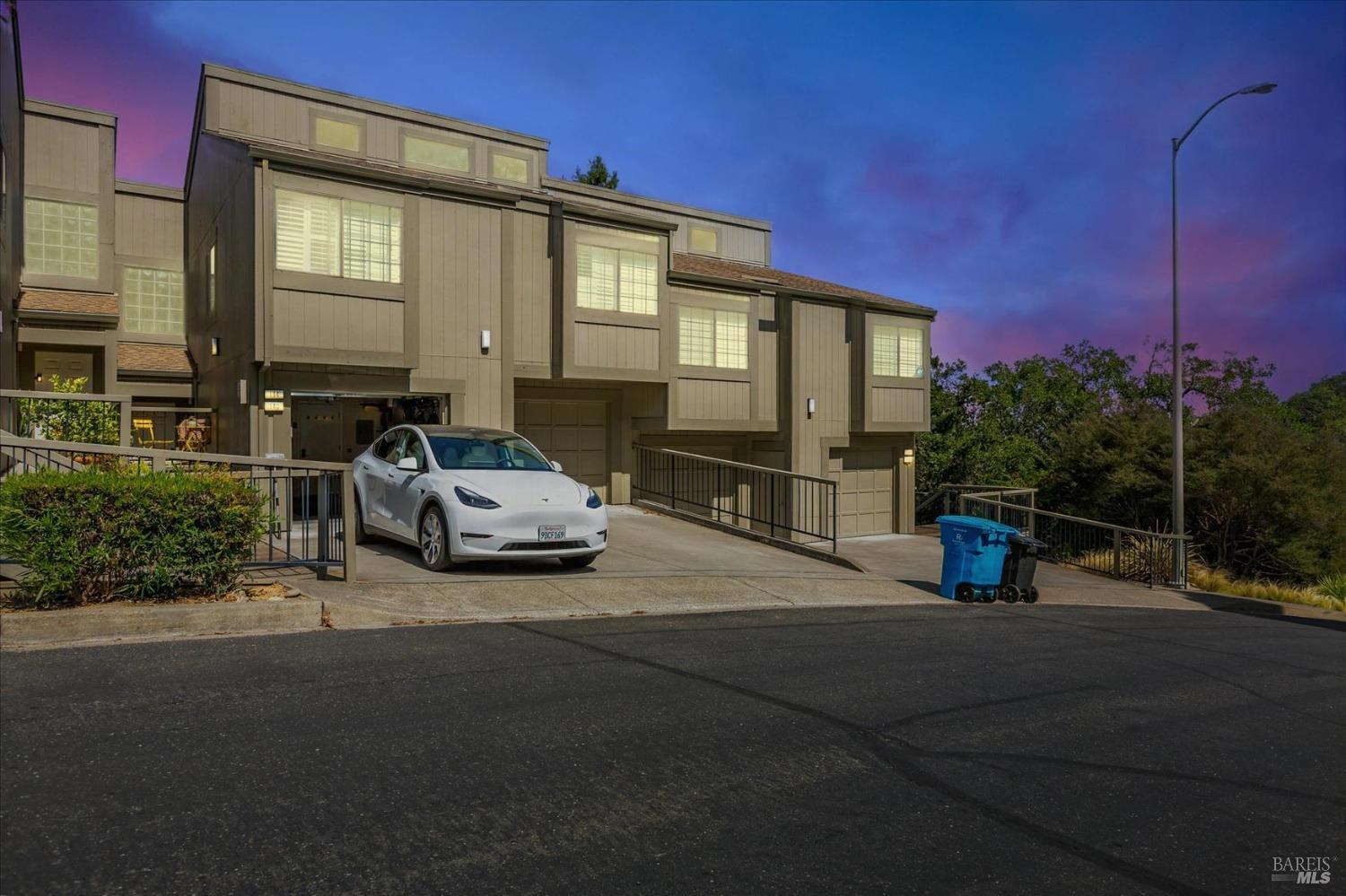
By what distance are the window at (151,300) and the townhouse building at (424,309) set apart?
0.05 meters

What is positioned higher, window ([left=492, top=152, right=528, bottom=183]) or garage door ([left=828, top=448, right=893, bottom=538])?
window ([left=492, top=152, right=528, bottom=183])

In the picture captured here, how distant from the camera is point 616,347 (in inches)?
681

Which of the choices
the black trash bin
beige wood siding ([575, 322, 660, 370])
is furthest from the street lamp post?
beige wood siding ([575, 322, 660, 370])

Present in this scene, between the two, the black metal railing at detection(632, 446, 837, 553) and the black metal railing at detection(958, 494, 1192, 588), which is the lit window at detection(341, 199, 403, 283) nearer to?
the black metal railing at detection(632, 446, 837, 553)

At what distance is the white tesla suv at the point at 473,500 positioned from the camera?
9852 mm

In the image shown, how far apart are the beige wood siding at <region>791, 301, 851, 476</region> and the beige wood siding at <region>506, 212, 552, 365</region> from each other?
261 inches

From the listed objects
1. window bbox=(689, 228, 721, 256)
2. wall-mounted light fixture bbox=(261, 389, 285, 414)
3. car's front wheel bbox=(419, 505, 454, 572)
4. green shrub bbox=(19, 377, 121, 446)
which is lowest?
car's front wheel bbox=(419, 505, 454, 572)

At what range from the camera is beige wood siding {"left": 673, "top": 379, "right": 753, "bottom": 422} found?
62.2ft

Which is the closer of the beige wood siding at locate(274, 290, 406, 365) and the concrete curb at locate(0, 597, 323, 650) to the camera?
the concrete curb at locate(0, 597, 323, 650)

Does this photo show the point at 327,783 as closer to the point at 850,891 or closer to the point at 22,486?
the point at 850,891

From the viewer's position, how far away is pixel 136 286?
20.6 metres

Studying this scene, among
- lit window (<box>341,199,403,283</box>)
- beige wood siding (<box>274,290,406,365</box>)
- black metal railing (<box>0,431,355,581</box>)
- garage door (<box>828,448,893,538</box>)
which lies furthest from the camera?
garage door (<box>828,448,893,538</box>)

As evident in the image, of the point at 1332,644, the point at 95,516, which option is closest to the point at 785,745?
the point at 95,516

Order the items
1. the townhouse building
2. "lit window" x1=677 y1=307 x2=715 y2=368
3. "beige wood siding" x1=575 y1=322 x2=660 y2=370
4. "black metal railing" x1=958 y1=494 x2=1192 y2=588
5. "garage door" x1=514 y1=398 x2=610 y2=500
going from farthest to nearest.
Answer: "lit window" x1=677 y1=307 x2=715 y2=368 → "garage door" x1=514 y1=398 x2=610 y2=500 → "beige wood siding" x1=575 y1=322 x2=660 y2=370 → "black metal railing" x1=958 y1=494 x2=1192 y2=588 → the townhouse building
